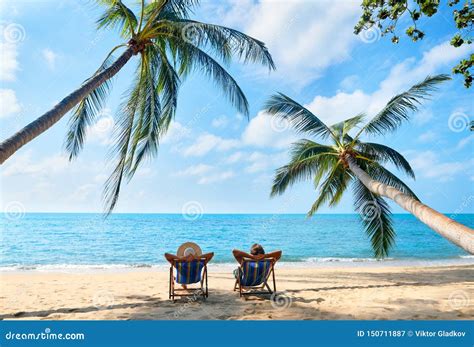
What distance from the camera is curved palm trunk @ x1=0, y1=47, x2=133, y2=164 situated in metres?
3.83

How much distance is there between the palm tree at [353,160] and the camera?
23.7 feet

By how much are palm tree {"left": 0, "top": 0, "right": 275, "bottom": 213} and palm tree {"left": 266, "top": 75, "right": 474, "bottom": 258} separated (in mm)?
1865

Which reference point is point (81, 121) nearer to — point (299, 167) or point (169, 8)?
point (169, 8)

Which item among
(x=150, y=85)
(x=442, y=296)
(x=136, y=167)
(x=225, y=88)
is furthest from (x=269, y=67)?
(x=442, y=296)

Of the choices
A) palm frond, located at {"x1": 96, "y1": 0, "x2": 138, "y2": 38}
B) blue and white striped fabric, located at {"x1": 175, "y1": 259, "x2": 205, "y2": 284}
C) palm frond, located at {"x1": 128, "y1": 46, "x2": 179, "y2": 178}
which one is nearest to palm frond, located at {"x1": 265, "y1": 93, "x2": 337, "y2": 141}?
palm frond, located at {"x1": 128, "y1": 46, "x2": 179, "y2": 178}

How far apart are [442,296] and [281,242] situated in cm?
2290

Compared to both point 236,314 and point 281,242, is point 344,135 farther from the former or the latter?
point 281,242

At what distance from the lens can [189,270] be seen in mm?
5160

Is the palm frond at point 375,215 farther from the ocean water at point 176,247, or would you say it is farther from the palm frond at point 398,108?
the ocean water at point 176,247

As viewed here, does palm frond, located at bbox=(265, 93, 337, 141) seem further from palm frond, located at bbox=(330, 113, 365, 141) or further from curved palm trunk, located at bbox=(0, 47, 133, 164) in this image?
curved palm trunk, located at bbox=(0, 47, 133, 164)

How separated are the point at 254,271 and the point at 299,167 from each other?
407 cm

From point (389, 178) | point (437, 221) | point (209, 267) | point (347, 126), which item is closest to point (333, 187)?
point (389, 178)

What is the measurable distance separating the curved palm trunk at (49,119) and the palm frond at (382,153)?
18.7 ft

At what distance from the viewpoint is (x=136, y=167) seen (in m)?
6.64
